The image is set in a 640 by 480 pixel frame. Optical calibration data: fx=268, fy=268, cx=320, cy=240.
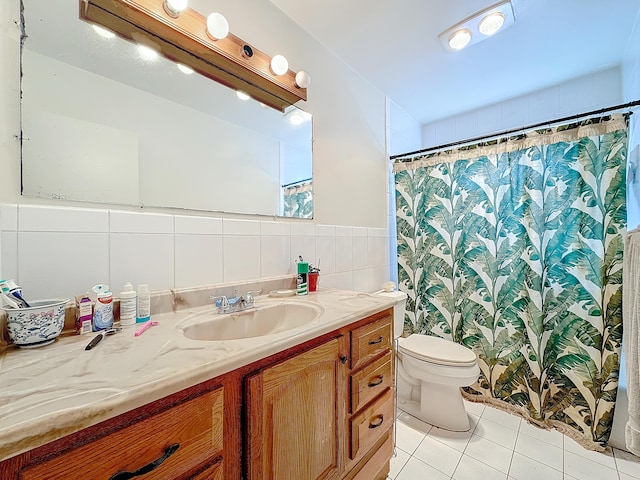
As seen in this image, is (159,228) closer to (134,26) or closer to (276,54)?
(134,26)

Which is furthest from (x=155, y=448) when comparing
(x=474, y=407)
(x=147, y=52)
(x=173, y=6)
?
(x=474, y=407)

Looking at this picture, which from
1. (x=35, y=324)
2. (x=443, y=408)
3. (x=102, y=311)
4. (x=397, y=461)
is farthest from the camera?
(x=443, y=408)

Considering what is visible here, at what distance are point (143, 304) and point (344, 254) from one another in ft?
3.84

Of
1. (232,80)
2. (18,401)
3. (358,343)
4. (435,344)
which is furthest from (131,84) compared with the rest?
(435,344)

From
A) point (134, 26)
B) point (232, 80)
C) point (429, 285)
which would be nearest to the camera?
point (134, 26)

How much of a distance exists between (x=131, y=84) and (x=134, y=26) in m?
0.21

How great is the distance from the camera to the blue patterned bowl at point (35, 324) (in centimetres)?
65

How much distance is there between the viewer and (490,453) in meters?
1.41

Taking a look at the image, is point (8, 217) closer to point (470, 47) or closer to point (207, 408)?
point (207, 408)

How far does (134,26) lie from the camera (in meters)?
0.97

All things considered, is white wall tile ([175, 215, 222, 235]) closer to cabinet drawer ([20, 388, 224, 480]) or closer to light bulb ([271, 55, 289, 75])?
cabinet drawer ([20, 388, 224, 480])

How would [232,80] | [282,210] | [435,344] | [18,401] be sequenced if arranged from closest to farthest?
[18,401], [232,80], [282,210], [435,344]

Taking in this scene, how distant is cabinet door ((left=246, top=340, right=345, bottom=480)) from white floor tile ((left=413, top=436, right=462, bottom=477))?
0.71m

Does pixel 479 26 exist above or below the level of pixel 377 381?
above
